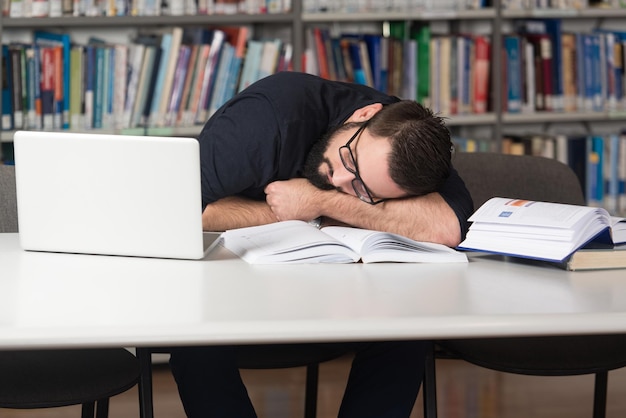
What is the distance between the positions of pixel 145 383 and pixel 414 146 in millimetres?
685

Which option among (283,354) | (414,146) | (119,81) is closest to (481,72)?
(119,81)

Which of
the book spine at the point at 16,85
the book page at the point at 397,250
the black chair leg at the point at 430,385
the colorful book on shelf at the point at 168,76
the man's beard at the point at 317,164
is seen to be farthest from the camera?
the colorful book on shelf at the point at 168,76

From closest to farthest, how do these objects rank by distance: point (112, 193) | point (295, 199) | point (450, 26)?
point (112, 193), point (295, 199), point (450, 26)

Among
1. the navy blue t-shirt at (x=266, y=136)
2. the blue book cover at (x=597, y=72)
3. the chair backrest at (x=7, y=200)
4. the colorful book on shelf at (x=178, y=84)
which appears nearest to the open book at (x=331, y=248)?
the navy blue t-shirt at (x=266, y=136)

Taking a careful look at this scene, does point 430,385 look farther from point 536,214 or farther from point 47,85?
point 47,85

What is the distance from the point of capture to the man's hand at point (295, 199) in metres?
1.90

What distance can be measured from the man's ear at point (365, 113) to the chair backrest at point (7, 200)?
2.38 ft

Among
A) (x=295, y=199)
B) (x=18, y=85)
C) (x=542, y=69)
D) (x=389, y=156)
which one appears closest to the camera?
(x=389, y=156)

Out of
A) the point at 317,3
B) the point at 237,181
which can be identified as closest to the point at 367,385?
the point at 237,181

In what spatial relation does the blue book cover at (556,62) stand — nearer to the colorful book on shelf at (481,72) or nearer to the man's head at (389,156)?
the colorful book on shelf at (481,72)

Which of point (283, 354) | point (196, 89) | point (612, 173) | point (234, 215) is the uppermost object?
point (196, 89)

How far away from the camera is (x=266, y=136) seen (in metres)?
1.97

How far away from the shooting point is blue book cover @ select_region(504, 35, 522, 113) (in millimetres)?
3553

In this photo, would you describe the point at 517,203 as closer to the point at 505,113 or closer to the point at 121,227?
the point at 121,227
